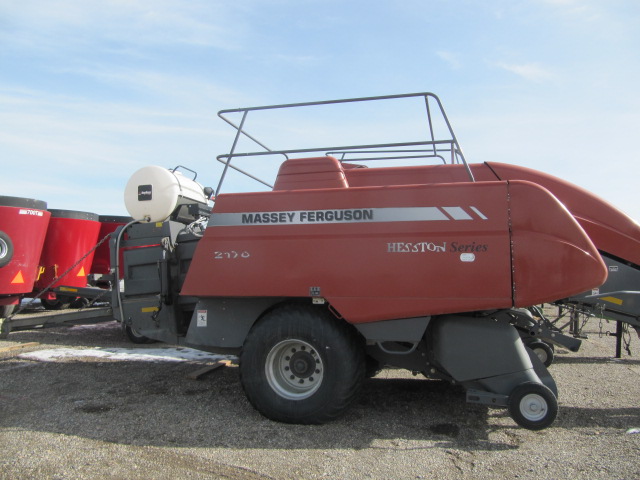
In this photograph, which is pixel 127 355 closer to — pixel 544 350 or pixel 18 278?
pixel 18 278

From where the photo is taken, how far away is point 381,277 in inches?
163

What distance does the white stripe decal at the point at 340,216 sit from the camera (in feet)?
13.4

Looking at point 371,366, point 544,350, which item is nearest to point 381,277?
point 371,366

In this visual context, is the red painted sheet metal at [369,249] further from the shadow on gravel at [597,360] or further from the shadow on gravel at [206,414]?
the shadow on gravel at [597,360]

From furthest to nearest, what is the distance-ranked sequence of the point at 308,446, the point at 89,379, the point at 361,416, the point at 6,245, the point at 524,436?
the point at 6,245 → the point at 89,379 → the point at 361,416 → the point at 524,436 → the point at 308,446

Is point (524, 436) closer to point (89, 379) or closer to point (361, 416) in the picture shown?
point (361, 416)

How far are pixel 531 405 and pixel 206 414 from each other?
270cm

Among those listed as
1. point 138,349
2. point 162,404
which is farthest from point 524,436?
point 138,349

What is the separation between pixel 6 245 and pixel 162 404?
6.01m

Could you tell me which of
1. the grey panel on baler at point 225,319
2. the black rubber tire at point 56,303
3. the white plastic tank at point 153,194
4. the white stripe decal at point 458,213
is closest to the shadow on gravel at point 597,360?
the white stripe decal at point 458,213

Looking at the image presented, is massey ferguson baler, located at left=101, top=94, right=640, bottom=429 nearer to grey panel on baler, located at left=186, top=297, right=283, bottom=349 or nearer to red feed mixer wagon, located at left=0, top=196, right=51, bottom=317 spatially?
grey panel on baler, located at left=186, top=297, right=283, bottom=349

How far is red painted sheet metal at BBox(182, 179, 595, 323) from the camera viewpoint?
3.98m

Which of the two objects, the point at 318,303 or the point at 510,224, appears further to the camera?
the point at 318,303

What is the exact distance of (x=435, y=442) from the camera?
13.0 ft
